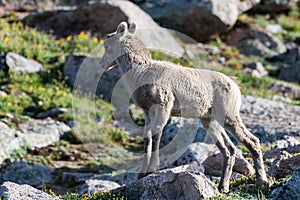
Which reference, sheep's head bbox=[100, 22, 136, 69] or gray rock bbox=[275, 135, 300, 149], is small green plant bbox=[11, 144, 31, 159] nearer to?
sheep's head bbox=[100, 22, 136, 69]

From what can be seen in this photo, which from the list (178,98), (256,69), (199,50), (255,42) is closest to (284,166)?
(178,98)

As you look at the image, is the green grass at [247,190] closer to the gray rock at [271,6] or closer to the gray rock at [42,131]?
the gray rock at [42,131]

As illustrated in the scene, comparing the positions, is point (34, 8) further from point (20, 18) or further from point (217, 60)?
point (217, 60)

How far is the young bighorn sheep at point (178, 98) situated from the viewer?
9.11 m

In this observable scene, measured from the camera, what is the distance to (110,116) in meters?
17.1

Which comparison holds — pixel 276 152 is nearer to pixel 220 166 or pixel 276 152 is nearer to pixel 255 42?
pixel 220 166

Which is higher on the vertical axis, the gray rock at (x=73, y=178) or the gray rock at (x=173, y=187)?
the gray rock at (x=173, y=187)

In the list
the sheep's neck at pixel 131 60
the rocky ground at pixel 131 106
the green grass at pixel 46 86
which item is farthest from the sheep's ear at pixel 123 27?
the green grass at pixel 46 86

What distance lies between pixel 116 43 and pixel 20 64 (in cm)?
913

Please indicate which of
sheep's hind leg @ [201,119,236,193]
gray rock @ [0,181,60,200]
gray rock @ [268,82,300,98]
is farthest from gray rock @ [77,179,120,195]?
gray rock @ [268,82,300,98]

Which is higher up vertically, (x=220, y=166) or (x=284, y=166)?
(x=284, y=166)

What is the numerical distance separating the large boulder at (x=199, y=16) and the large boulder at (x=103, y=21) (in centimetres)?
208

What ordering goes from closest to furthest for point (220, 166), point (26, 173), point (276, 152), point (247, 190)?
point (247, 190)
point (220, 166)
point (276, 152)
point (26, 173)

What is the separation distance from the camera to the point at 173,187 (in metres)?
8.10
